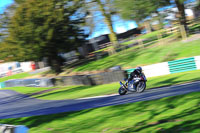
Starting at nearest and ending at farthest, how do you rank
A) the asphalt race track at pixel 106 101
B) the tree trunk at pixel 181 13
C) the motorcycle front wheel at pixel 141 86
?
the asphalt race track at pixel 106 101
the motorcycle front wheel at pixel 141 86
the tree trunk at pixel 181 13

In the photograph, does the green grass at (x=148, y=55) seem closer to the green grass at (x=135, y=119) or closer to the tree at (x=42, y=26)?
the tree at (x=42, y=26)

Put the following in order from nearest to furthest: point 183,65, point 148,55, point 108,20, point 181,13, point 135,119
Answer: point 135,119, point 183,65, point 181,13, point 148,55, point 108,20

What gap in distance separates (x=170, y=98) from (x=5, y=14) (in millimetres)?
29496

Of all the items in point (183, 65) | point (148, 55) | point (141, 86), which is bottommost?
point (141, 86)

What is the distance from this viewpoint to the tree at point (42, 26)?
3089 centimetres

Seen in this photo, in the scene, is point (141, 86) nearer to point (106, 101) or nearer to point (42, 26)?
point (106, 101)

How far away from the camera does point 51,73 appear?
123ft

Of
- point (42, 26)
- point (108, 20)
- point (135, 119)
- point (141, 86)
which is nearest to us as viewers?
point (135, 119)

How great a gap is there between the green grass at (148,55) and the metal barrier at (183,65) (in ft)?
8.11

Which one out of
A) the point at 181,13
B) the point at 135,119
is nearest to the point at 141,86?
the point at 135,119

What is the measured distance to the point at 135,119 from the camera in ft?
26.2

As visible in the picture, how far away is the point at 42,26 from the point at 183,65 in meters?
19.0

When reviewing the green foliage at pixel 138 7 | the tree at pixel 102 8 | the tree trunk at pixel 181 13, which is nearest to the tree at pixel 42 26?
the tree at pixel 102 8

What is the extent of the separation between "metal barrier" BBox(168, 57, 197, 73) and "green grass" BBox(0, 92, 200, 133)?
10119 millimetres
